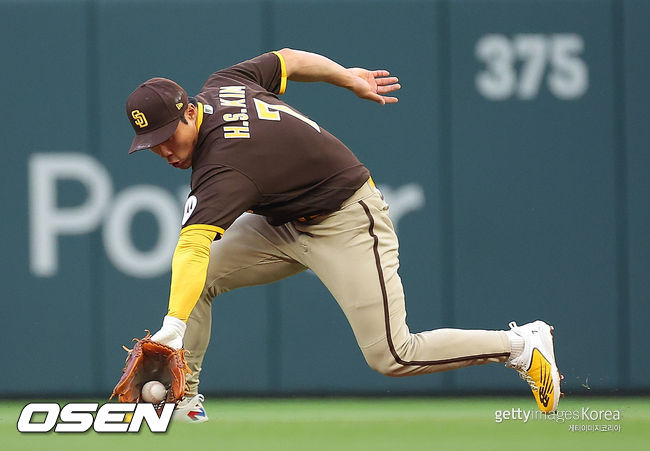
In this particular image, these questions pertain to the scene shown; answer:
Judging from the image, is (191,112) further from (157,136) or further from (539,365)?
(539,365)

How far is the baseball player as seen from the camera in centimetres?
375

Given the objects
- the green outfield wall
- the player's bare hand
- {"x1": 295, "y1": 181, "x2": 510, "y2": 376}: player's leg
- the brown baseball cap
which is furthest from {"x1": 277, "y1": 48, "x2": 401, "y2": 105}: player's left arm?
the green outfield wall

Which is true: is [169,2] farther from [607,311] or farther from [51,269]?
[607,311]

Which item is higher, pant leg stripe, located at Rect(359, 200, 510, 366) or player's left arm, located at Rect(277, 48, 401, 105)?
player's left arm, located at Rect(277, 48, 401, 105)

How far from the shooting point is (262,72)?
4379 mm

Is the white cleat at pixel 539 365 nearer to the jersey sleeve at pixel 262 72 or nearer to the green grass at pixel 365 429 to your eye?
the green grass at pixel 365 429

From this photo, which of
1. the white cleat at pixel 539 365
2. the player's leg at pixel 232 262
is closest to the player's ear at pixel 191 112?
the player's leg at pixel 232 262

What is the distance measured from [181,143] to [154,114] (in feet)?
0.49

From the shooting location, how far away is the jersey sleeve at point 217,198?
12.1 feet

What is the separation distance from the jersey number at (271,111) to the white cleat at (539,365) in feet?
3.74

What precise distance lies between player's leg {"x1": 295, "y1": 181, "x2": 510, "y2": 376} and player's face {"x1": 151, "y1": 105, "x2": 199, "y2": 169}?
568 mm

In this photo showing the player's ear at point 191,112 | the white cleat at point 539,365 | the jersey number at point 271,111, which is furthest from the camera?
the white cleat at point 539,365

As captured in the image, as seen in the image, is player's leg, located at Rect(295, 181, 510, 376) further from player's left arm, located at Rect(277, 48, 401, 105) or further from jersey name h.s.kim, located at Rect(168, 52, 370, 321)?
player's left arm, located at Rect(277, 48, 401, 105)

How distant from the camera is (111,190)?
575 centimetres
